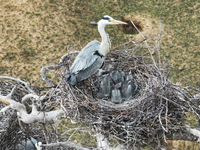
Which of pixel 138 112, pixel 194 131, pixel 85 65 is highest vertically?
pixel 85 65

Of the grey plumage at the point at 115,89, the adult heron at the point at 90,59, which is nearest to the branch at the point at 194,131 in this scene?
the grey plumage at the point at 115,89

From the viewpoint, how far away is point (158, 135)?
12.3 feet

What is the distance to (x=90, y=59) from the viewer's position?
4.11 metres

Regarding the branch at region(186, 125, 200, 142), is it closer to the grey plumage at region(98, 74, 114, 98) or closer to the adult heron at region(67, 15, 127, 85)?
the grey plumage at region(98, 74, 114, 98)

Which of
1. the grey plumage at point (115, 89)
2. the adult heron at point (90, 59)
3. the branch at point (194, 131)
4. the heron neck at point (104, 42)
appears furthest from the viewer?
the grey plumage at point (115, 89)

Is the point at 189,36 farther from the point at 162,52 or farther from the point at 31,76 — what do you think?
the point at 31,76

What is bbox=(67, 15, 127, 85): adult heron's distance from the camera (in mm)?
4008

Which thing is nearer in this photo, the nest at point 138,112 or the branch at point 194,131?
the branch at point 194,131

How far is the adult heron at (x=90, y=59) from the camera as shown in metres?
4.01

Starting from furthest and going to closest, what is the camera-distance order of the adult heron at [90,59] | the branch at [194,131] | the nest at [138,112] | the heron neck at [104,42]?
the heron neck at [104,42]
the adult heron at [90,59]
the nest at [138,112]
the branch at [194,131]

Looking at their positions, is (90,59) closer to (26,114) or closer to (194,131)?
(26,114)

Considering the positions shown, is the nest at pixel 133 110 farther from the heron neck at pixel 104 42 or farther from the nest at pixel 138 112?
the heron neck at pixel 104 42

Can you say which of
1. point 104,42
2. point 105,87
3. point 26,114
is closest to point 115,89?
point 105,87

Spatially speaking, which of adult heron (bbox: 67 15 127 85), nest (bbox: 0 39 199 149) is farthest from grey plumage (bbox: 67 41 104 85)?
nest (bbox: 0 39 199 149)
